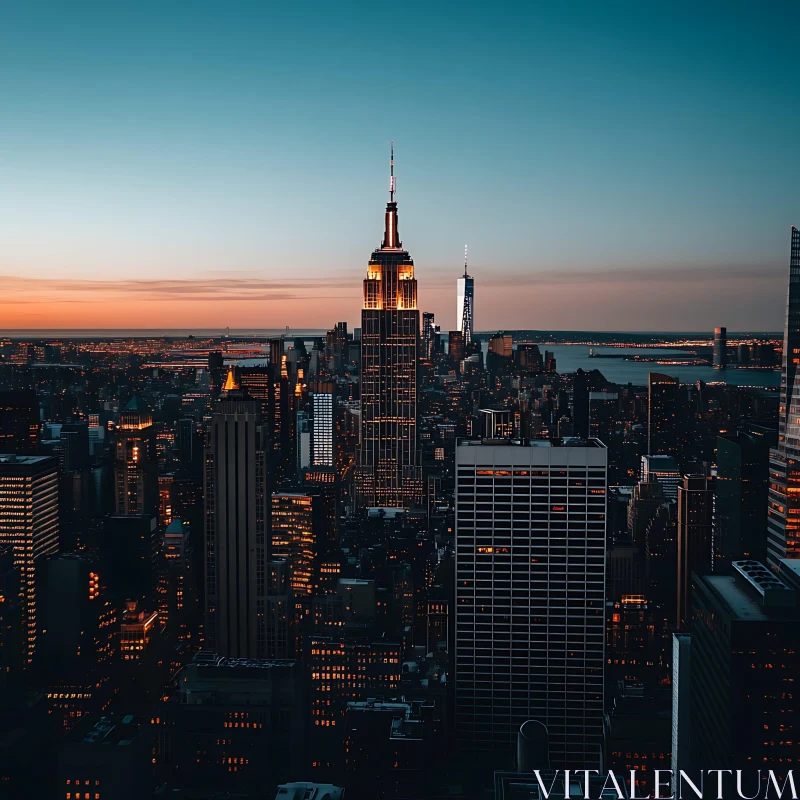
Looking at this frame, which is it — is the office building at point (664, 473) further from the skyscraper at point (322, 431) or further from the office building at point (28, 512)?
the office building at point (28, 512)

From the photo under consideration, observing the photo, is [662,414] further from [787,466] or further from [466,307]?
[466,307]

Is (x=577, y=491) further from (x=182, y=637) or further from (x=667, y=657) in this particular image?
(x=182, y=637)

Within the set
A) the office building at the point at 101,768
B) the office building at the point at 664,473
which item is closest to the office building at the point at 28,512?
the office building at the point at 101,768

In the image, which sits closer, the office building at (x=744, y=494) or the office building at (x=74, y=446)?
the office building at (x=744, y=494)

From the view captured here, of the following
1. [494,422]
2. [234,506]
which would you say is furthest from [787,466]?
[494,422]

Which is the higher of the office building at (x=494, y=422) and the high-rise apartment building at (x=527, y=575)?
the office building at (x=494, y=422)

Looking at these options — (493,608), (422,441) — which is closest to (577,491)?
(493,608)

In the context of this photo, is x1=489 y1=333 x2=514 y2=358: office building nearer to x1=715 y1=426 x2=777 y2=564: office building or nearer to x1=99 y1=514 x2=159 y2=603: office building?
x1=715 y1=426 x2=777 y2=564: office building

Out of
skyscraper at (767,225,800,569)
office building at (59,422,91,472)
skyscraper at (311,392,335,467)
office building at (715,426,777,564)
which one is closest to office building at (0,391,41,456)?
office building at (59,422,91,472)
